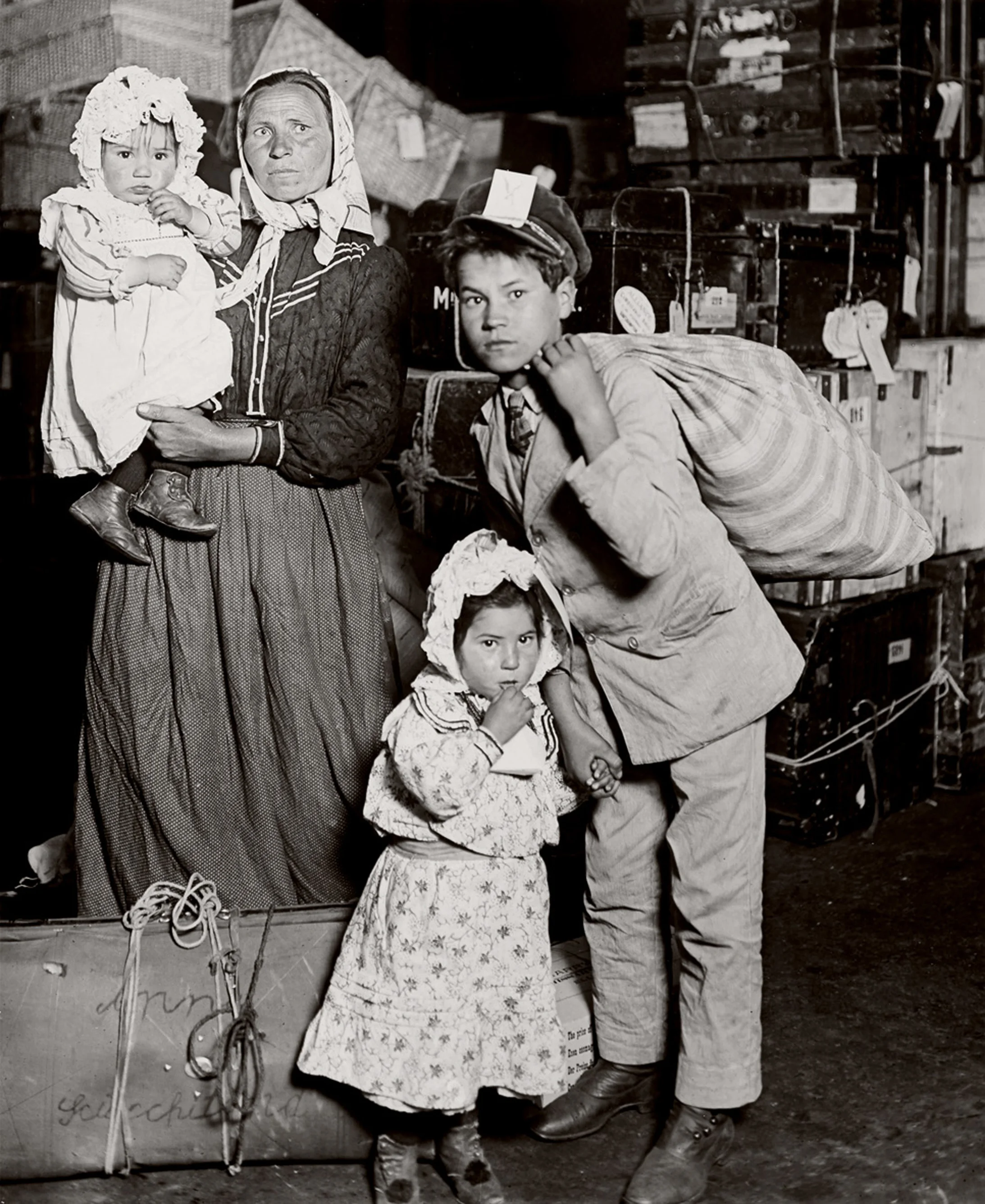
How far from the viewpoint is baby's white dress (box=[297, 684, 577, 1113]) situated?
257cm

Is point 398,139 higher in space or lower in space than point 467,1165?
higher

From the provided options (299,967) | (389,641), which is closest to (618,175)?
(389,641)

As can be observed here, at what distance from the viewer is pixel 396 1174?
2.69 meters

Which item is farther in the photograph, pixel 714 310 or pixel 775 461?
pixel 714 310

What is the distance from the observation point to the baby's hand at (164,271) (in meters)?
2.83

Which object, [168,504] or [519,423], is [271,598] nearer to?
[168,504]

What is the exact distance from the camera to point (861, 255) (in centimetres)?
457

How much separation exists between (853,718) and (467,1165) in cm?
229

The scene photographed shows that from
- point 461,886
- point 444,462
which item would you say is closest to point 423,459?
point 444,462

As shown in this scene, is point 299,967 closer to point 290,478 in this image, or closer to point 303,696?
point 303,696

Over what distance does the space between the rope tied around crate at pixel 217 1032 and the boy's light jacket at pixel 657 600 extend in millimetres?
829

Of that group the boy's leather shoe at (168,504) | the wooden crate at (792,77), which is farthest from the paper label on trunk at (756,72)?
the boy's leather shoe at (168,504)

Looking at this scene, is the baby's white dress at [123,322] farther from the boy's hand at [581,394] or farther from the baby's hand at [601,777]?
the baby's hand at [601,777]

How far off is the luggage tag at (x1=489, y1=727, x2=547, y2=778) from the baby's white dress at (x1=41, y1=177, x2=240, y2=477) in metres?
0.90
